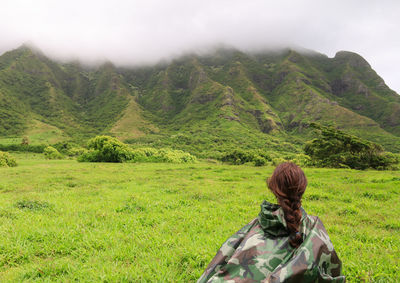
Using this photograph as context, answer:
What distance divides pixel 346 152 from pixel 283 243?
29.8 m

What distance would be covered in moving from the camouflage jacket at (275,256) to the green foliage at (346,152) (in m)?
28.4

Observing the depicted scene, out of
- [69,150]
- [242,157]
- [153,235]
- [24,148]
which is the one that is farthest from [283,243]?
[24,148]

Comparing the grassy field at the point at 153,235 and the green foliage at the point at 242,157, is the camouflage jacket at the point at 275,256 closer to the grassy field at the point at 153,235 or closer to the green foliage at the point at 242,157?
the grassy field at the point at 153,235

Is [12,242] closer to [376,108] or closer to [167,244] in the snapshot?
[167,244]

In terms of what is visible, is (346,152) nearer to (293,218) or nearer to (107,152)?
(293,218)

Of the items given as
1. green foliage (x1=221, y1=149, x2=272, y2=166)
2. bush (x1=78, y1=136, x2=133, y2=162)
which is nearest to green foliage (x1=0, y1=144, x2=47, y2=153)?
bush (x1=78, y1=136, x2=133, y2=162)

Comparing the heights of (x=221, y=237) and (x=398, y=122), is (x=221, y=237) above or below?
below

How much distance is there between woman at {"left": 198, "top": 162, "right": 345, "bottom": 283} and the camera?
228 cm

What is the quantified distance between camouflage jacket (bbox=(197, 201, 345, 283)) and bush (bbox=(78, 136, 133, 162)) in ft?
135

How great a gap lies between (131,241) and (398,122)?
222 metres

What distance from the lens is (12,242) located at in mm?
5617

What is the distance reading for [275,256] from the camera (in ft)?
8.30

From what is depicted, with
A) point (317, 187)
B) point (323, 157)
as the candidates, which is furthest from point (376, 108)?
point (317, 187)

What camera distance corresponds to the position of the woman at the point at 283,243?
2281 mm
